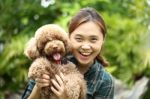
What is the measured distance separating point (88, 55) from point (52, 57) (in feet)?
1.34

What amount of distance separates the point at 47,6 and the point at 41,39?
19.6 feet

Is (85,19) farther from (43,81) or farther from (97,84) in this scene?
(43,81)

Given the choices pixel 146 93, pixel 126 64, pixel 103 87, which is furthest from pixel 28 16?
pixel 103 87

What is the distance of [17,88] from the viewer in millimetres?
8984

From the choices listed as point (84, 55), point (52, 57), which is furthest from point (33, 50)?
point (84, 55)

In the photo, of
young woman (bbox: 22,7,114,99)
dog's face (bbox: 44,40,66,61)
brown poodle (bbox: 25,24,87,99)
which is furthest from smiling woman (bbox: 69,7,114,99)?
dog's face (bbox: 44,40,66,61)

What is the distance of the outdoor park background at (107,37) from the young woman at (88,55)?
14.4ft

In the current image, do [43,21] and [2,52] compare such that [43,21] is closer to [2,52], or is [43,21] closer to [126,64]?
[2,52]

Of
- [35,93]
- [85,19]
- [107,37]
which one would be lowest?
[35,93]

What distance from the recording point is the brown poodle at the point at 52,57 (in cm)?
352

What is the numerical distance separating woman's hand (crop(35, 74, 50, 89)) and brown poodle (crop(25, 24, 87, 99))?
3 centimetres

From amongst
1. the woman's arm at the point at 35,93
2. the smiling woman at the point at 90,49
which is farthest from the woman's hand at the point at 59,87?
the smiling woman at the point at 90,49

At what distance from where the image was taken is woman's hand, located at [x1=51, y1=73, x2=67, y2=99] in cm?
365

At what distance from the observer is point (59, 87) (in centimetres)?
370
